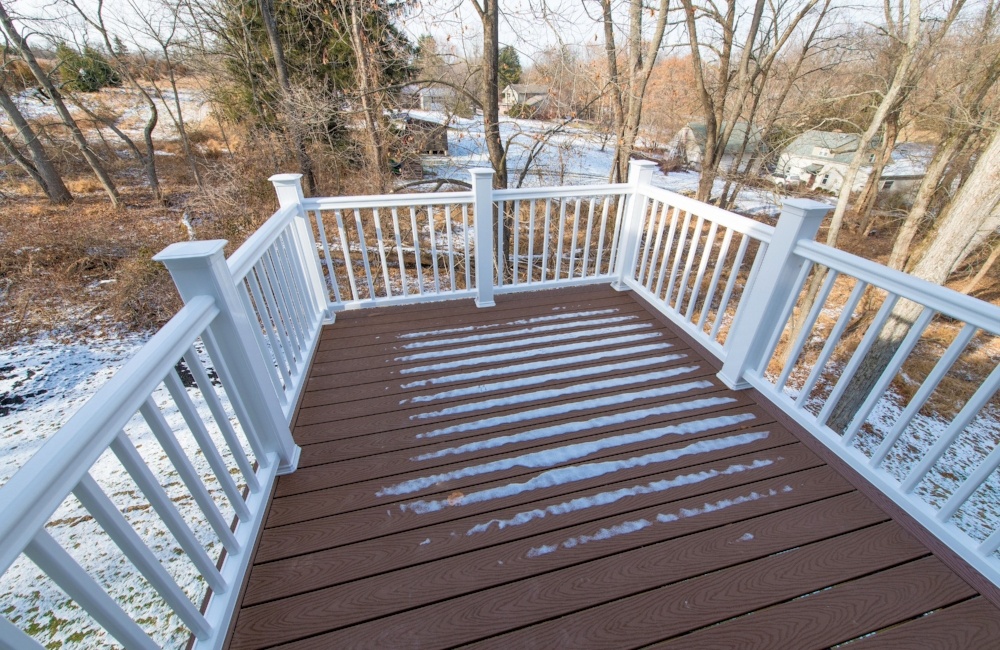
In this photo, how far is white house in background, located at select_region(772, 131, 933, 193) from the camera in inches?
328

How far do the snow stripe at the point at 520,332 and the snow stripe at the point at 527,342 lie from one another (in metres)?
0.07

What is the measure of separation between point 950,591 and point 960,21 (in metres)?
9.05

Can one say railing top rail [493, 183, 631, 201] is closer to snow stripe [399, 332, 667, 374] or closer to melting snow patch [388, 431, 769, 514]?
snow stripe [399, 332, 667, 374]

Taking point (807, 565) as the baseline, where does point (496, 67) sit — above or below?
above

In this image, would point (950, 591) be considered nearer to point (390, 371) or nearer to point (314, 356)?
point (390, 371)

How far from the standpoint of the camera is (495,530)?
1491 mm

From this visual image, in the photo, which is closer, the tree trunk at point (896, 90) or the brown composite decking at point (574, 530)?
the brown composite decking at point (574, 530)

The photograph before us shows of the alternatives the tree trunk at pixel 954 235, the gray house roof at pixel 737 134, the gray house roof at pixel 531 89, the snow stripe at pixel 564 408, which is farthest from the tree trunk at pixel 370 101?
the gray house roof at pixel 737 134

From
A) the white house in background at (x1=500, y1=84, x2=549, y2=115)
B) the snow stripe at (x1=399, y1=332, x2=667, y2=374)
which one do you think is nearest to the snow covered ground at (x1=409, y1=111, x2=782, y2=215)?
the white house in background at (x1=500, y1=84, x2=549, y2=115)

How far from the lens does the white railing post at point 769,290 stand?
70.0 inches

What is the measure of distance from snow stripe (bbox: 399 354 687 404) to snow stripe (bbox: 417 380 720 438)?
0.20 meters

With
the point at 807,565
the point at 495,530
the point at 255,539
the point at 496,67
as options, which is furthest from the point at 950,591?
the point at 496,67

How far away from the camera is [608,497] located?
161 cm

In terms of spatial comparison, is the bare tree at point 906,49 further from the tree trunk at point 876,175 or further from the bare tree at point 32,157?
the bare tree at point 32,157
